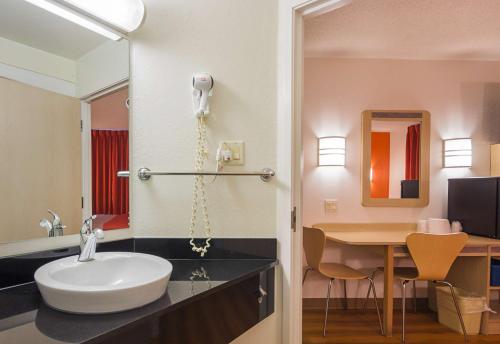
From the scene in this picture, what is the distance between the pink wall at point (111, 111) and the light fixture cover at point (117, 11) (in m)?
0.26

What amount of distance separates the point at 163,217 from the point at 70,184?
1.26 ft

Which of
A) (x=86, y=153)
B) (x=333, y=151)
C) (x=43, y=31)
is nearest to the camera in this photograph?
(x=43, y=31)

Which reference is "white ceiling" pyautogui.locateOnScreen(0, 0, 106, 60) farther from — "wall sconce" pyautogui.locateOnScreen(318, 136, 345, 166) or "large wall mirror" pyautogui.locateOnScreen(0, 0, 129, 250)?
"wall sconce" pyautogui.locateOnScreen(318, 136, 345, 166)

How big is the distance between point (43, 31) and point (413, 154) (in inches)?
108

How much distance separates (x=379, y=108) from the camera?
245 cm

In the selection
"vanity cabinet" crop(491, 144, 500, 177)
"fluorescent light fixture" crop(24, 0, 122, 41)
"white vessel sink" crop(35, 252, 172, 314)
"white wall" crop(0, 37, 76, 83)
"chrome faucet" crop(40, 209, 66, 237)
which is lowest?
"white vessel sink" crop(35, 252, 172, 314)

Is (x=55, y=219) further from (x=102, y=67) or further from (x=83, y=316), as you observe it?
(x=102, y=67)

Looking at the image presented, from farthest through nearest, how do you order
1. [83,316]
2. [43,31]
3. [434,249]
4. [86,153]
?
[434,249], [86,153], [43,31], [83,316]

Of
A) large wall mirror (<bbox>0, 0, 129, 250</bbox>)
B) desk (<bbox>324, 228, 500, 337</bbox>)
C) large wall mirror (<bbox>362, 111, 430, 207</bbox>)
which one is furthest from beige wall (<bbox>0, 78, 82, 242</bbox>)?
large wall mirror (<bbox>362, 111, 430, 207</bbox>)

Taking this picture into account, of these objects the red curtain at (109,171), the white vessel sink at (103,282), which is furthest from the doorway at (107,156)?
the white vessel sink at (103,282)

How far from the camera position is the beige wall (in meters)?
0.90

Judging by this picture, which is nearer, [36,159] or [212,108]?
[36,159]

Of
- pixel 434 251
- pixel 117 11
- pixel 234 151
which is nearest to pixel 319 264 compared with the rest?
pixel 434 251

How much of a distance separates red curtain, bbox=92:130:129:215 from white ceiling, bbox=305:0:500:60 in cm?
146
